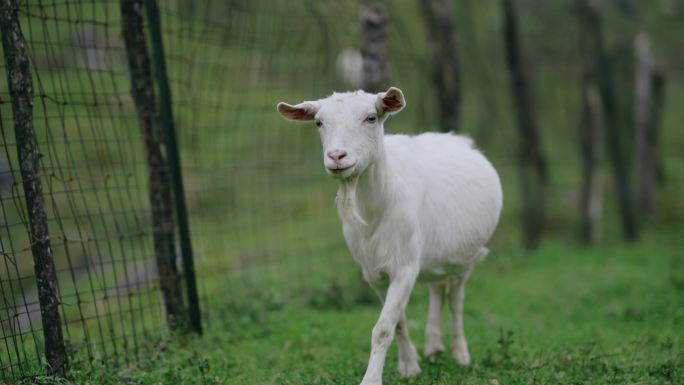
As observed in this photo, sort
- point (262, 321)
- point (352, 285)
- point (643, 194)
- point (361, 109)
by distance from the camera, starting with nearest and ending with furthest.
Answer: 1. point (361, 109)
2. point (262, 321)
3. point (352, 285)
4. point (643, 194)

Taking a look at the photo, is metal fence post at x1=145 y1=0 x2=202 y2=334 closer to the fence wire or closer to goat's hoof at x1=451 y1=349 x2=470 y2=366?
the fence wire

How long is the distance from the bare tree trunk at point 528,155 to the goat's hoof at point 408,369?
21.5 ft

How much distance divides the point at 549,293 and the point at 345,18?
4241 mm

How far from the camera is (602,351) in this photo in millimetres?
5957

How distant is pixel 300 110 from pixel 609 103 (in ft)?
30.6

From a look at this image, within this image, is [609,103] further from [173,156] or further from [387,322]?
[387,322]

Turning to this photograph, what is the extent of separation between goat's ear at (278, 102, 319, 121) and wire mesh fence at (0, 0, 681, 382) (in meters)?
1.36

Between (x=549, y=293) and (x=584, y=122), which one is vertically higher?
(x=584, y=122)

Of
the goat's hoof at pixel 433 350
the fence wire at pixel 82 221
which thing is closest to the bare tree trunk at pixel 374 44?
the fence wire at pixel 82 221

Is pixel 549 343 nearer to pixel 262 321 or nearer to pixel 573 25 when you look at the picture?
pixel 262 321

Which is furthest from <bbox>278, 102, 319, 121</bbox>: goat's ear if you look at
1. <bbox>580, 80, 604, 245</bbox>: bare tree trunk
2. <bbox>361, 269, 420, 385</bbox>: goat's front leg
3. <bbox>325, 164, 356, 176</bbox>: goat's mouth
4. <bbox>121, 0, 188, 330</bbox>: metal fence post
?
<bbox>580, 80, 604, 245</bbox>: bare tree trunk

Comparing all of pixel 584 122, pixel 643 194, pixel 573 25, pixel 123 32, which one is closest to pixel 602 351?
pixel 123 32

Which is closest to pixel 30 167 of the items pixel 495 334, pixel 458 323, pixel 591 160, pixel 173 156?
pixel 173 156

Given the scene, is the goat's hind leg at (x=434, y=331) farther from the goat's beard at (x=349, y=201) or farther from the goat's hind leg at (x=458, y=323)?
the goat's beard at (x=349, y=201)
